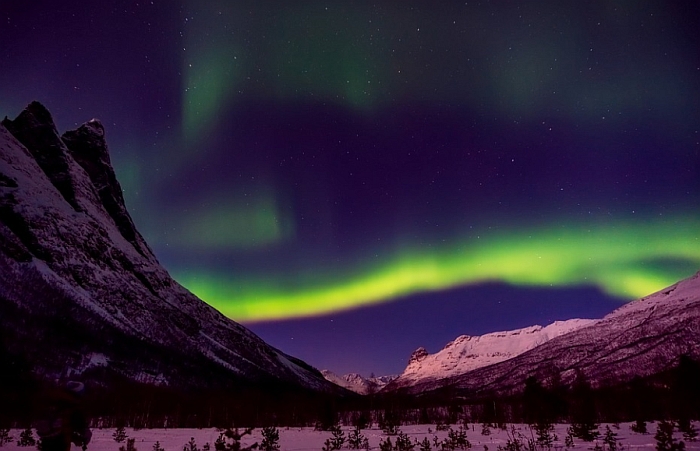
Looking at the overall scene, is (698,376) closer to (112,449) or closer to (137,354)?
(112,449)

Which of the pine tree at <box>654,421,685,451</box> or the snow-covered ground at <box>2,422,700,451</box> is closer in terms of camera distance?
the pine tree at <box>654,421,685,451</box>

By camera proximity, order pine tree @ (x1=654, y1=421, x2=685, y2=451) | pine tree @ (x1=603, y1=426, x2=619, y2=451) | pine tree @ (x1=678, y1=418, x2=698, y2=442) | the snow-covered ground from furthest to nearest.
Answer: pine tree @ (x1=678, y1=418, x2=698, y2=442), the snow-covered ground, pine tree @ (x1=603, y1=426, x2=619, y2=451), pine tree @ (x1=654, y1=421, x2=685, y2=451)

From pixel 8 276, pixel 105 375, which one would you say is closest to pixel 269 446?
pixel 105 375

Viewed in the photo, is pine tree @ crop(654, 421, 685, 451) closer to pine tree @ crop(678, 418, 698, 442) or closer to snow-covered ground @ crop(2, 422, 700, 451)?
snow-covered ground @ crop(2, 422, 700, 451)

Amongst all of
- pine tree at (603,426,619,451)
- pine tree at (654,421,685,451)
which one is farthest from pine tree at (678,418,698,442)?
pine tree at (654,421,685,451)

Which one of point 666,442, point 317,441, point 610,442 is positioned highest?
point 666,442

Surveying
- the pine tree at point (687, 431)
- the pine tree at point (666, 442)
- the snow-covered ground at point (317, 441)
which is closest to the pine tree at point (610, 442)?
the snow-covered ground at point (317, 441)

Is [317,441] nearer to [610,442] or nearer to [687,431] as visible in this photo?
[610,442]

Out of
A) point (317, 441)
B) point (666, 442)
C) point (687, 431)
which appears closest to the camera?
point (666, 442)

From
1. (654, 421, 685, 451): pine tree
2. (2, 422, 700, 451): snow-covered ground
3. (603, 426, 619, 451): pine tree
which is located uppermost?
(654, 421, 685, 451): pine tree

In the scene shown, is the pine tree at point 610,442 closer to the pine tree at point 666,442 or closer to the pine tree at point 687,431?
the pine tree at point 666,442

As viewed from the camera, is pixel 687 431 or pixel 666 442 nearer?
pixel 666 442

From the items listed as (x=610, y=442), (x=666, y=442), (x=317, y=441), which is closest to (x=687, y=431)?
(x=610, y=442)

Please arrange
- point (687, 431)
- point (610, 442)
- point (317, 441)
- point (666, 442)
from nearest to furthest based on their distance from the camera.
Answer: point (666, 442) < point (610, 442) < point (687, 431) < point (317, 441)
